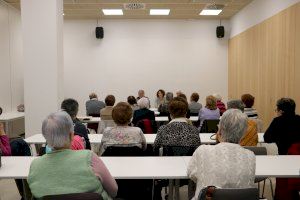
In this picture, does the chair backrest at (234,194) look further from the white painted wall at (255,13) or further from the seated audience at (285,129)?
the white painted wall at (255,13)

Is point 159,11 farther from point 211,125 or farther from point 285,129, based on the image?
point 285,129

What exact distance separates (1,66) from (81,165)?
778 centimetres

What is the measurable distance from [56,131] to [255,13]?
7.88 meters

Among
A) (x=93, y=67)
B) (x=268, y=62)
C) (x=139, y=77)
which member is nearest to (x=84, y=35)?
(x=93, y=67)

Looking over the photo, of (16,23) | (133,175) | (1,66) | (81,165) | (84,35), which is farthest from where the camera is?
(84,35)

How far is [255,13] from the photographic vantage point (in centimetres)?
895

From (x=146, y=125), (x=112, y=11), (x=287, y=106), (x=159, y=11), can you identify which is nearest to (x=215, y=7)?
(x=159, y=11)

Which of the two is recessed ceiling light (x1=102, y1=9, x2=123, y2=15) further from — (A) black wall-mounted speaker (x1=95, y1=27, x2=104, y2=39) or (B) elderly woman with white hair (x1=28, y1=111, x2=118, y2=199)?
(B) elderly woman with white hair (x1=28, y1=111, x2=118, y2=199)

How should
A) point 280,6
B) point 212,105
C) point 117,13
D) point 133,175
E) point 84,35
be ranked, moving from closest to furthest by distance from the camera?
point 133,175
point 212,105
point 280,6
point 117,13
point 84,35

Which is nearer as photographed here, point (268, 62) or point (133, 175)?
point (133, 175)

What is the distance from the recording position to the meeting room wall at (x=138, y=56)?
465 inches

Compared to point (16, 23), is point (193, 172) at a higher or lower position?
lower

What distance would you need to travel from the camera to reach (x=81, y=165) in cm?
209

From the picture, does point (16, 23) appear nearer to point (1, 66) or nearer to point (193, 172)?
point (1, 66)
